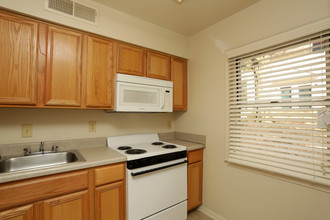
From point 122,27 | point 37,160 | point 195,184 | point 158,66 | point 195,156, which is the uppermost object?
point 122,27

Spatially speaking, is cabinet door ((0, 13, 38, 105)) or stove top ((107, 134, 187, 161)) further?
stove top ((107, 134, 187, 161))

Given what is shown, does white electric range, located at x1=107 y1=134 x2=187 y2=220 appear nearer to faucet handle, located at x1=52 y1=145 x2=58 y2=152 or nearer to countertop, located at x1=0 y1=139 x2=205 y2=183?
countertop, located at x1=0 y1=139 x2=205 y2=183

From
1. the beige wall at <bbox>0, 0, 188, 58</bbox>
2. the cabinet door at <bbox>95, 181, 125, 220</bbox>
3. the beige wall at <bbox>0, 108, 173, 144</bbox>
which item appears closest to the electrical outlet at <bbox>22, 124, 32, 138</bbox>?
the beige wall at <bbox>0, 108, 173, 144</bbox>

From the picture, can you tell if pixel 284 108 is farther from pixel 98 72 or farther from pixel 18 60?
pixel 18 60

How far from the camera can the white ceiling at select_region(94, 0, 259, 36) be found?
1.72 meters

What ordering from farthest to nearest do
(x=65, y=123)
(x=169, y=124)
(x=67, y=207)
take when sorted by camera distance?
1. (x=169, y=124)
2. (x=65, y=123)
3. (x=67, y=207)

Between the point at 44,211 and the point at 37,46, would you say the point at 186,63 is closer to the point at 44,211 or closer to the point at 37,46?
the point at 37,46

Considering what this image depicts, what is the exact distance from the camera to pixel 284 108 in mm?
1517

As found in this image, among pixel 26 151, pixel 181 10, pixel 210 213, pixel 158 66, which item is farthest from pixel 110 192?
pixel 181 10

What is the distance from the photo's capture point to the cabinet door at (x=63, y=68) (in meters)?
1.50

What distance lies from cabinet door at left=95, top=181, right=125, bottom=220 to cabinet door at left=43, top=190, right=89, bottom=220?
96 mm

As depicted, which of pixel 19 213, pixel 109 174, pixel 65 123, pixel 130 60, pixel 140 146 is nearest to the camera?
pixel 19 213

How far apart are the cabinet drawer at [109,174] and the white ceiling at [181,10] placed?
165 cm

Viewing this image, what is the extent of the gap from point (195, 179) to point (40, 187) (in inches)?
64.4
